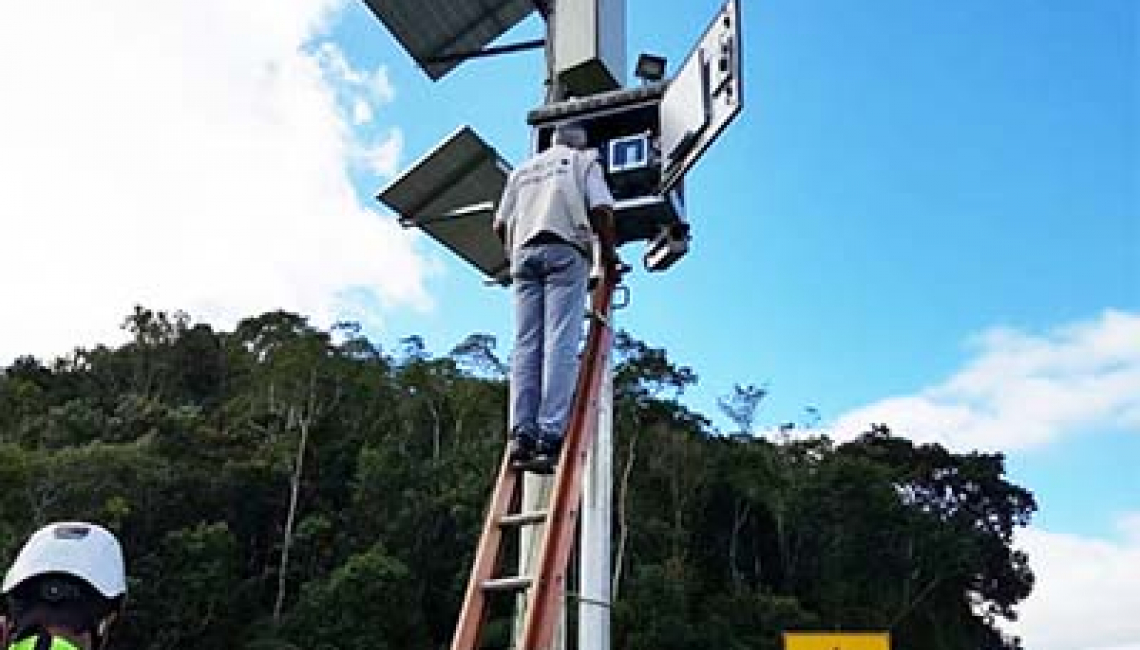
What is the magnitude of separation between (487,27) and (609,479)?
2.24 metres

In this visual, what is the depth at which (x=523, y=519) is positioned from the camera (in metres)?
2.85

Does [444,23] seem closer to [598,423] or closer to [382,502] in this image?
[598,423]

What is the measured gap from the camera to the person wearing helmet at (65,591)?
5.61ft

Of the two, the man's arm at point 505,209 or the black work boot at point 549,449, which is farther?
the man's arm at point 505,209

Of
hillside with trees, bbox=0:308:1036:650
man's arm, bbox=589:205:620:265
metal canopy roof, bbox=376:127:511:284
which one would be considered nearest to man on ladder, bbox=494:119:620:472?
man's arm, bbox=589:205:620:265

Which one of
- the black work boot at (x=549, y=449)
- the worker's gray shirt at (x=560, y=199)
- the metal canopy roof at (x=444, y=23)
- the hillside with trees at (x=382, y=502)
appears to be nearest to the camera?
the black work boot at (x=549, y=449)

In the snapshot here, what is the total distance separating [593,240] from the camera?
11.0 ft

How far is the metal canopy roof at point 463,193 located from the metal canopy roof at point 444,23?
0.67 meters

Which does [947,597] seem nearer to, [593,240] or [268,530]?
[268,530]

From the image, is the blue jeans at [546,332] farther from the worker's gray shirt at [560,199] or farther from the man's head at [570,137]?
the man's head at [570,137]

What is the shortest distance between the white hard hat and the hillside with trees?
2315 centimetres

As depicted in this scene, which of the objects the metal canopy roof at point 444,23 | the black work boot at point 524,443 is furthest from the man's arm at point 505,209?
the metal canopy roof at point 444,23

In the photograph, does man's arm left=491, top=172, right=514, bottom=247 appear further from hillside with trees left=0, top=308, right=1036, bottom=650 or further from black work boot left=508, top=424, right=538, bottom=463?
hillside with trees left=0, top=308, right=1036, bottom=650

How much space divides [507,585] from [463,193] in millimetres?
2337
